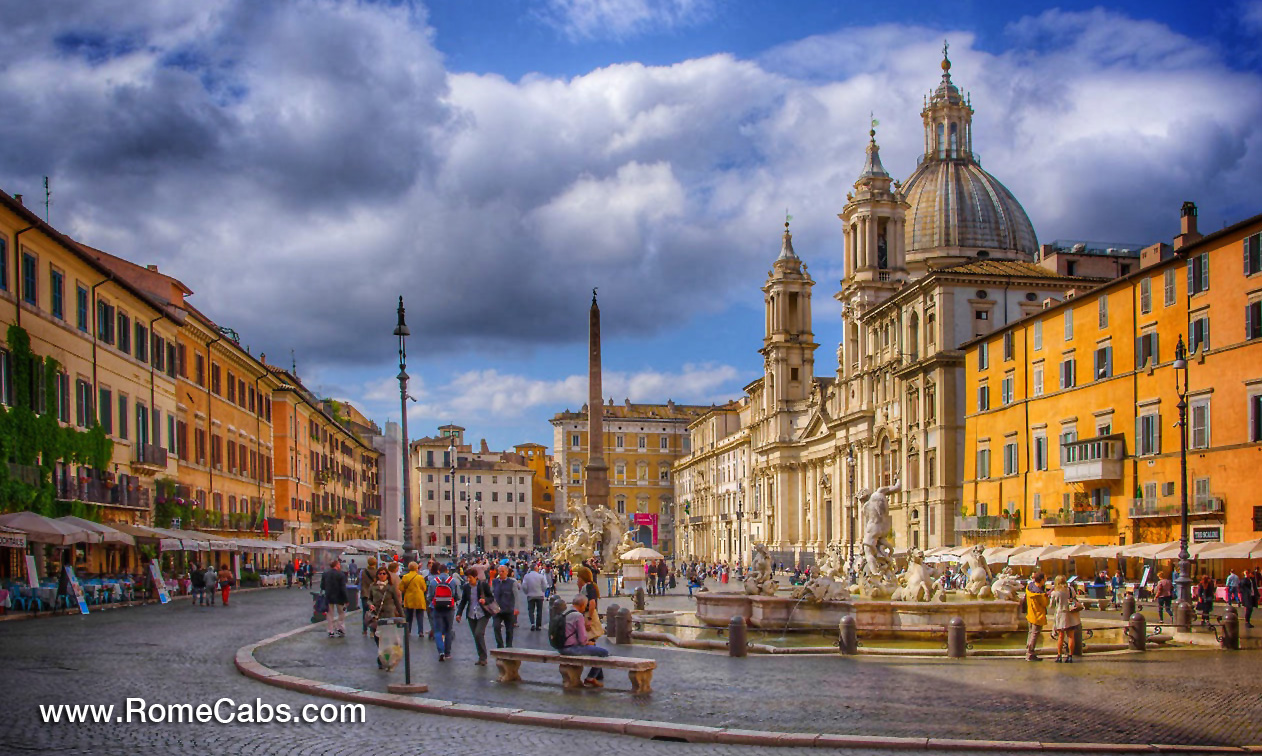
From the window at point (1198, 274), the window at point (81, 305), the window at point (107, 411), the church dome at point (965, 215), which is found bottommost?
the window at point (107, 411)

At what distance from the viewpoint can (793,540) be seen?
319 ft

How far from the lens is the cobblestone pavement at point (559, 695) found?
12461 mm

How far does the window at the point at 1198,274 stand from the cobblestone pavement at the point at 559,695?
21.1m

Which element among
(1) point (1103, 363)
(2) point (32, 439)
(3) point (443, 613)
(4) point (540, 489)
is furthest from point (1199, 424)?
(4) point (540, 489)

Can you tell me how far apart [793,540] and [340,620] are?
244ft

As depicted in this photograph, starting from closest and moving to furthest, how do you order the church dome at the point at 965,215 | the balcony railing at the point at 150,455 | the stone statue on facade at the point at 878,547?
the stone statue on facade at the point at 878,547, the balcony railing at the point at 150,455, the church dome at the point at 965,215

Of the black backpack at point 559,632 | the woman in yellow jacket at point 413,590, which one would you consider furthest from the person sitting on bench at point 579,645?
the woman in yellow jacket at point 413,590

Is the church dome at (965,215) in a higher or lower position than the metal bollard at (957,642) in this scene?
higher

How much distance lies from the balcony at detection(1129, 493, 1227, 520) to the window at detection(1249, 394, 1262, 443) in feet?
7.73

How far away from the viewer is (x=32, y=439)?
32719 millimetres

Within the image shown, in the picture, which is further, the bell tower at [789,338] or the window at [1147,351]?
the bell tower at [789,338]

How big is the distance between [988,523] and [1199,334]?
55.9 ft

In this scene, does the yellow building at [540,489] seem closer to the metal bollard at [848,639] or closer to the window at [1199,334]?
the window at [1199,334]

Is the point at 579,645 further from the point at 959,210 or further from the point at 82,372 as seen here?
the point at 959,210
